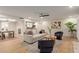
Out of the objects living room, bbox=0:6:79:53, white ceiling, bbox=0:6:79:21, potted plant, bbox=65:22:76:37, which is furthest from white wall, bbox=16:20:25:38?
potted plant, bbox=65:22:76:37

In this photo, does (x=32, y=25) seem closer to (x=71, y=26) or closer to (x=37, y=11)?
(x=37, y=11)

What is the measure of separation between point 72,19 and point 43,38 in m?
1.00

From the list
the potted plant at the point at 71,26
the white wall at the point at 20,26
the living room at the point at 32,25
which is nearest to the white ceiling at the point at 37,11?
the living room at the point at 32,25

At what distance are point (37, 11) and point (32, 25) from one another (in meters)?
0.44

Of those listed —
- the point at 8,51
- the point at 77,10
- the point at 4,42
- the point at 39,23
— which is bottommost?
the point at 8,51

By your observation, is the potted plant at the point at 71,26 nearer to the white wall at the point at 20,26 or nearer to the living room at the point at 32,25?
the living room at the point at 32,25

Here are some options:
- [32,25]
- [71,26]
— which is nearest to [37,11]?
[32,25]

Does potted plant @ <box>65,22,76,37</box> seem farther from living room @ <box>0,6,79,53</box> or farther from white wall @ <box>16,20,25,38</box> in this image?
white wall @ <box>16,20,25,38</box>

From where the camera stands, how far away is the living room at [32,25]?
295cm

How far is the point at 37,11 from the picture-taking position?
10.0ft
